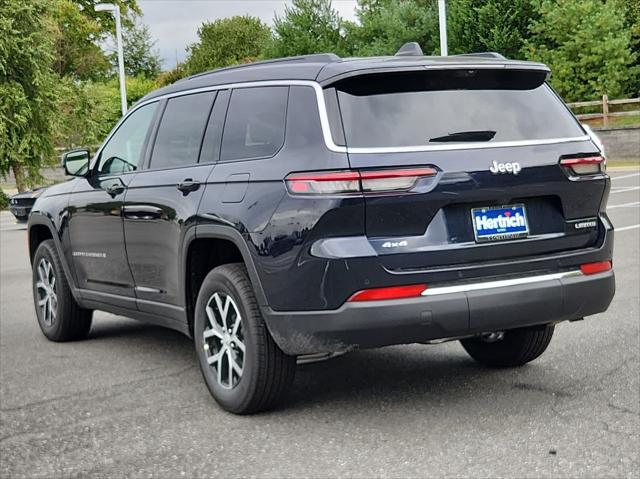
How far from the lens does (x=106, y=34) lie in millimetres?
68312

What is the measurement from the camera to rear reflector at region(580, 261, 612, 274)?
4.95 metres

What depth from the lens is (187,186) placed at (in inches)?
215

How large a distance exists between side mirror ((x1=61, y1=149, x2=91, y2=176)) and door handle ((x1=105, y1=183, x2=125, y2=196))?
1.91ft

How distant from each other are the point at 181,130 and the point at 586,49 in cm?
3805

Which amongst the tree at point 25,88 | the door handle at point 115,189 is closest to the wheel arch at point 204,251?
the door handle at point 115,189

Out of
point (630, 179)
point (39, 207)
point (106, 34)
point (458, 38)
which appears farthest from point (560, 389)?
point (106, 34)

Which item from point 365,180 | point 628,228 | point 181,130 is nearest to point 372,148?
point 365,180

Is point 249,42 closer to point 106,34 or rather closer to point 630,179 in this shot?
point 106,34

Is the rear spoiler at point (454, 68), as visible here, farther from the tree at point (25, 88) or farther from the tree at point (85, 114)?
the tree at point (85, 114)

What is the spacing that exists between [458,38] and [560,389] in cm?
4420

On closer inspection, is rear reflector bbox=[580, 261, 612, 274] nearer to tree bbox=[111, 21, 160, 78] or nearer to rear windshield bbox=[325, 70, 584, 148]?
rear windshield bbox=[325, 70, 584, 148]

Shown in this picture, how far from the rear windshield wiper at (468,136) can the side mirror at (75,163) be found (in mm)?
3165

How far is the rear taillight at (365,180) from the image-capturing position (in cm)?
446

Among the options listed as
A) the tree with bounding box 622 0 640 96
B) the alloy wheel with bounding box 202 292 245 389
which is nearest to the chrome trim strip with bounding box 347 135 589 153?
the alloy wheel with bounding box 202 292 245 389
